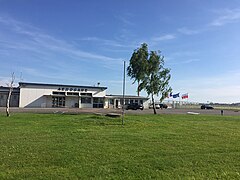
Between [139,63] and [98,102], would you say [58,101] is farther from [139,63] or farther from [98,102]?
[139,63]

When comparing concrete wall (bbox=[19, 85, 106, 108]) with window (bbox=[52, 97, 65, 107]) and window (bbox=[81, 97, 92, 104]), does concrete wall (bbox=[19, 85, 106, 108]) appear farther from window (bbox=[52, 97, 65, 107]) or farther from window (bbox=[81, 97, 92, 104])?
window (bbox=[81, 97, 92, 104])

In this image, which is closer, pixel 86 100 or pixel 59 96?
pixel 59 96

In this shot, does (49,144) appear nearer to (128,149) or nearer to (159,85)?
(128,149)

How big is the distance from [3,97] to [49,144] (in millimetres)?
45479

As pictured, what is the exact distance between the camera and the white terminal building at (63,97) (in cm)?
4734

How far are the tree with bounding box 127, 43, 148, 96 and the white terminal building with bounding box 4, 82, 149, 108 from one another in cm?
2215

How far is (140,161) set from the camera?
6.21 meters

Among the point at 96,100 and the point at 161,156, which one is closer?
the point at 161,156

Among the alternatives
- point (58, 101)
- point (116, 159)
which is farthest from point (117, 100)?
point (116, 159)

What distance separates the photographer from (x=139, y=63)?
30.9 metres

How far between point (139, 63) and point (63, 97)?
82.1 feet

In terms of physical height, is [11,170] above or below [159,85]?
below

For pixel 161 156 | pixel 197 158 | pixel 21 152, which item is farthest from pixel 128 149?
pixel 21 152

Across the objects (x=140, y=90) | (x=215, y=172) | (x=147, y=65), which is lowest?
(x=215, y=172)
